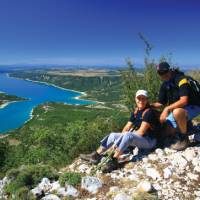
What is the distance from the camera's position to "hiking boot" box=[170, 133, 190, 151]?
8.77 m

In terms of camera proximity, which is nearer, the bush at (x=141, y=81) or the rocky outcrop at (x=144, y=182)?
the rocky outcrop at (x=144, y=182)

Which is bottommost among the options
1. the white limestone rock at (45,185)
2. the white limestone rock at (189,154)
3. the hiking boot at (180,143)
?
the white limestone rock at (45,185)

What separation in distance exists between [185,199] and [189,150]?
2.06 metres

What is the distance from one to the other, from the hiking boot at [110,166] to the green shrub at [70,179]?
0.70m

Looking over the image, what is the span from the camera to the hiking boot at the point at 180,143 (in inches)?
345

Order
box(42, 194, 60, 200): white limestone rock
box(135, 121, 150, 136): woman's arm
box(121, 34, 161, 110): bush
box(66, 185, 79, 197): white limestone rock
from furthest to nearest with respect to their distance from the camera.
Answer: box(121, 34, 161, 110): bush
box(135, 121, 150, 136): woman's arm
box(66, 185, 79, 197): white limestone rock
box(42, 194, 60, 200): white limestone rock

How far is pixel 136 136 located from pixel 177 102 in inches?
57.0

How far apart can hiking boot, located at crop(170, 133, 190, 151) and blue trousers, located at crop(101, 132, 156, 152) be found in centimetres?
64

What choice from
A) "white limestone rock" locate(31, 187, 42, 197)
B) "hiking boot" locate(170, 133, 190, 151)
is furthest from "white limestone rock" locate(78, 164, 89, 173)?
"hiking boot" locate(170, 133, 190, 151)

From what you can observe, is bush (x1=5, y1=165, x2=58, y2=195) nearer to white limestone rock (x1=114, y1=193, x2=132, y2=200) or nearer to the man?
white limestone rock (x1=114, y1=193, x2=132, y2=200)

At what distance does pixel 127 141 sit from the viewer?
8.29 m

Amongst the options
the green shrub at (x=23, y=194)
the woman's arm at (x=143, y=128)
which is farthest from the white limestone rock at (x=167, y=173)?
the green shrub at (x=23, y=194)

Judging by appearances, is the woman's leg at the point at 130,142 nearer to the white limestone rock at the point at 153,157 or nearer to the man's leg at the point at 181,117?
the white limestone rock at the point at 153,157

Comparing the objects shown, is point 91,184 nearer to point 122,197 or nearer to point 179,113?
point 122,197
